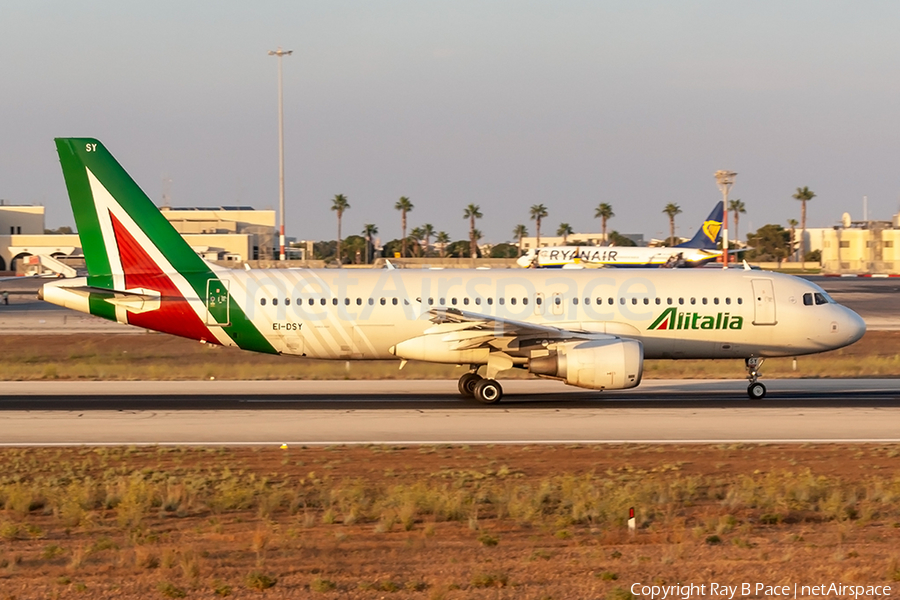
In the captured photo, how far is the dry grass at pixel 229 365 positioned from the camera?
1257 inches

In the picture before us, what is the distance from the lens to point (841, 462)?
17406 mm

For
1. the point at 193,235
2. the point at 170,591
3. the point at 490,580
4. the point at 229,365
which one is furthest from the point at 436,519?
the point at 193,235

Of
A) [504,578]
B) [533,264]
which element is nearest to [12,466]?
[504,578]

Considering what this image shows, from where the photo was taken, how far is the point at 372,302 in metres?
26.1

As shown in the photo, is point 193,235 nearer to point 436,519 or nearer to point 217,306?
point 217,306

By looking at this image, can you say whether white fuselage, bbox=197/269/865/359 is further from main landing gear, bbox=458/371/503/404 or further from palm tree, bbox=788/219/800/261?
palm tree, bbox=788/219/800/261

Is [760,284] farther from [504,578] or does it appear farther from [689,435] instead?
[504,578]

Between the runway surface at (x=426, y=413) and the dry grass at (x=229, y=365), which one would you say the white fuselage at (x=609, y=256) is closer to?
the dry grass at (x=229, y=365)

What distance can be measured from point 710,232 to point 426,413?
8167 cm

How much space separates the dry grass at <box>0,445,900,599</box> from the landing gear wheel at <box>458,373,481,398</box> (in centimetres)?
720

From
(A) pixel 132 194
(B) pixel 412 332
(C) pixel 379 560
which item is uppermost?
(A) pixel 132 194

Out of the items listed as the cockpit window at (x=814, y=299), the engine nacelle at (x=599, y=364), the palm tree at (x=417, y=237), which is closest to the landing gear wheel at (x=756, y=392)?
the cockpit window at (x=814, y=299)

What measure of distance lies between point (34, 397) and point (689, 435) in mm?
17169

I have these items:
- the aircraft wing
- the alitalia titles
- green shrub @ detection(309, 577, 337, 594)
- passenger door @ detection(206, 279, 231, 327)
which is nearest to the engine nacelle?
the aircraft wing
